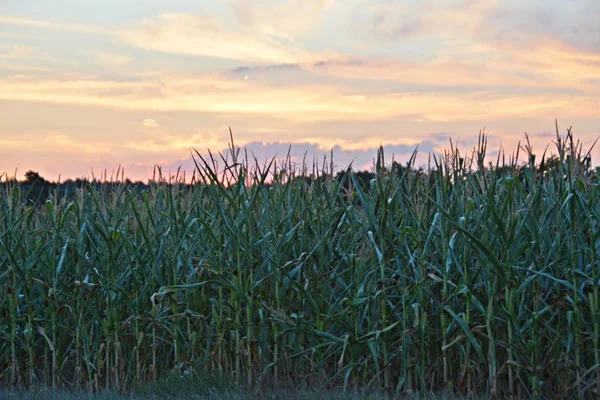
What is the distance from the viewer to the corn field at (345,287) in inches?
213

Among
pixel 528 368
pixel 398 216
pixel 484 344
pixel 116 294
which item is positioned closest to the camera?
pixel 528 368

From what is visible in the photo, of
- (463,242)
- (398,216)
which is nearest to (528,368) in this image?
(463,242)

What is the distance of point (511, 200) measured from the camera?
18.1 ft

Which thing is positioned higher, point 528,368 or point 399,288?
point 399,288

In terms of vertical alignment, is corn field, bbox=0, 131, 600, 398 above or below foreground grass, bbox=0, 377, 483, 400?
above

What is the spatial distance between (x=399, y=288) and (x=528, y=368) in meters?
1.12

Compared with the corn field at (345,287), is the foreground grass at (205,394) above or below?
below

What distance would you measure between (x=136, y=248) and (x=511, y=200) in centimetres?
324

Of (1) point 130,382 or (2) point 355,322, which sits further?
(1) point 130,382

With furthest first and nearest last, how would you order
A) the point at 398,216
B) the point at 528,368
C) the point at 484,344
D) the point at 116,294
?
the point at 116,294 → the point at 398,216 → the point at 484,344 → the point at 528,368

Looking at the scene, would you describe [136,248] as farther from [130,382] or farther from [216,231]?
[130,382]

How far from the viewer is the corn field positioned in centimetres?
540

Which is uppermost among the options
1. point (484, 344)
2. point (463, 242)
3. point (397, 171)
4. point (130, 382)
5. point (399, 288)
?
point (397, 171)

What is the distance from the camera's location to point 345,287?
5.83 m
